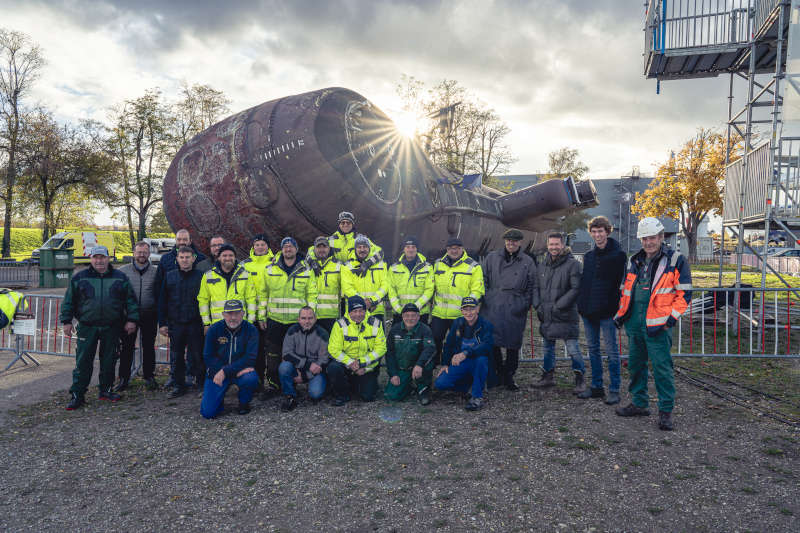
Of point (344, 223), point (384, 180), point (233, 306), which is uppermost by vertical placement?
point (384, 180)

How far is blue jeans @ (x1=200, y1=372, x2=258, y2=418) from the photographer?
4.39 metres

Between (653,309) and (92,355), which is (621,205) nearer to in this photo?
(653,309)

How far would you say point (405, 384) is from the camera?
488 cm

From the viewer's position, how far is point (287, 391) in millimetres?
4672

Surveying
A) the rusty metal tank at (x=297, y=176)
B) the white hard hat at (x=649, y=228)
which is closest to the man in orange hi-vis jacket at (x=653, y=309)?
the white hard hat at (x=649, y=228)

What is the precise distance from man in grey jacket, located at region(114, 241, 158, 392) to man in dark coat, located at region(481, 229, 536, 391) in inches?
155

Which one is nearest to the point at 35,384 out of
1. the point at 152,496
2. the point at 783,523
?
the point at 152,496

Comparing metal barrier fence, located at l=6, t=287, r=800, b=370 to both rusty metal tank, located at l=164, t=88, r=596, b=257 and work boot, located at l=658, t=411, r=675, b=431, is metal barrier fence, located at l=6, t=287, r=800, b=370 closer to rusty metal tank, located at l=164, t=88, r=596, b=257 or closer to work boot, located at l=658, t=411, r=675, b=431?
work boot, located at l=658, t=411, r=675, b=431

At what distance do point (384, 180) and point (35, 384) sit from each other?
199 inches

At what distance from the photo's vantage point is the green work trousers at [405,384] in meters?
4.83

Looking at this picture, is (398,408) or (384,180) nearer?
(398,408)

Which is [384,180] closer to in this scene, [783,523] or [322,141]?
[322,141]

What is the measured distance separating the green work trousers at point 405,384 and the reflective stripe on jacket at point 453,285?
780 millimetres

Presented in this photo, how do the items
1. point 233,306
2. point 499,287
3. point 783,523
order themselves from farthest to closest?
point 499,287, point 233,306, point 783,523
